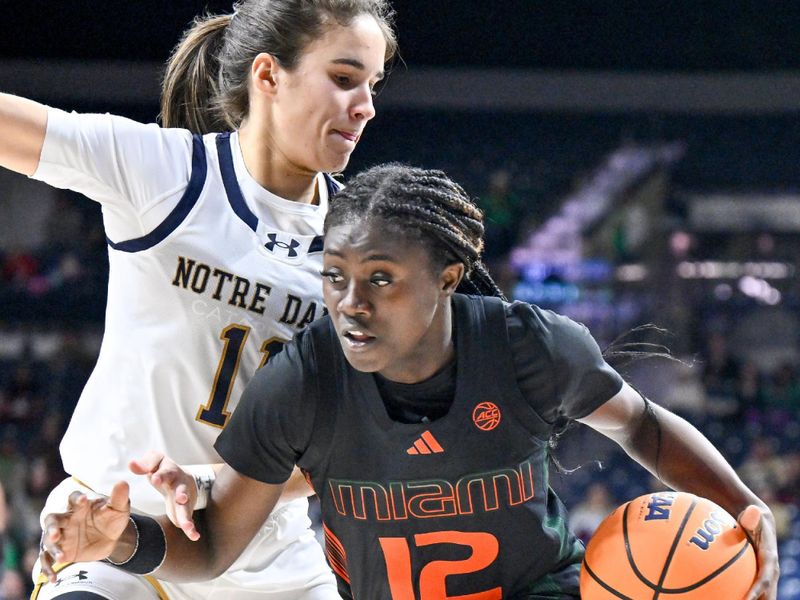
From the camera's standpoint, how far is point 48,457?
358 inches

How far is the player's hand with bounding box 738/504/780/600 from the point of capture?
206cm

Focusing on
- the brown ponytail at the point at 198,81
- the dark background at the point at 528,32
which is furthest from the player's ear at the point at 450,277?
the dark background at the point at 528,32

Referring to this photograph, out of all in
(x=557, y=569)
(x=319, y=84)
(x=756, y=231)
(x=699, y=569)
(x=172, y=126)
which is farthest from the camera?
(x=756, y=231)

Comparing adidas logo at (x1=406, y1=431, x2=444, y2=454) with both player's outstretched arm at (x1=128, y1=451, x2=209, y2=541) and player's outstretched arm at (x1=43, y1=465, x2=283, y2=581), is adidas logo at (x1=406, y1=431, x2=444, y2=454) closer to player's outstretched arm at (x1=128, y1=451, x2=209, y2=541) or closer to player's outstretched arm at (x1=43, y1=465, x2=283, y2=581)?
player's outstretched arm at (x1=43, y1=465, x2=283, y2=581)

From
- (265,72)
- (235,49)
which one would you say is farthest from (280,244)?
(235,49)

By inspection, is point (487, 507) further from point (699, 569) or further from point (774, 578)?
point (774, 578)

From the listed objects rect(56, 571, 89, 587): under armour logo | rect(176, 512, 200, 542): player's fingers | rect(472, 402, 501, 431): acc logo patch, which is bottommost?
rect(56, 571, 89, 587): under armour logo

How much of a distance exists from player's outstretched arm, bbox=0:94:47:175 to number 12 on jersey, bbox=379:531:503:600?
1041 millimetres

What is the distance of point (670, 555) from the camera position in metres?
2.01

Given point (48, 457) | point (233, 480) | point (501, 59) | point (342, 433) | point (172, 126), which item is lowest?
point (48, 457)

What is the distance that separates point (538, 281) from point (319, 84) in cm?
953

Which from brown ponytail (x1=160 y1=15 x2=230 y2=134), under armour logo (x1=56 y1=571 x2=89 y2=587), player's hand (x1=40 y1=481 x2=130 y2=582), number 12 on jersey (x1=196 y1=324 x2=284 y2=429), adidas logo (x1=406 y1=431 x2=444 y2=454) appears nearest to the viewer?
player's hand (x1=40 y1=481 x2=130 y2=582)

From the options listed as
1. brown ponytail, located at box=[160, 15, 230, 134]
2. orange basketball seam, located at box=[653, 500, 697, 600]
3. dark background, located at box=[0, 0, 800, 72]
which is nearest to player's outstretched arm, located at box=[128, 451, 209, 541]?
orange basketball seam, located at box=[653, 500, 697, 600]

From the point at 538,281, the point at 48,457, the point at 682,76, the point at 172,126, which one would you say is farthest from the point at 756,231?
the point at 172,126
